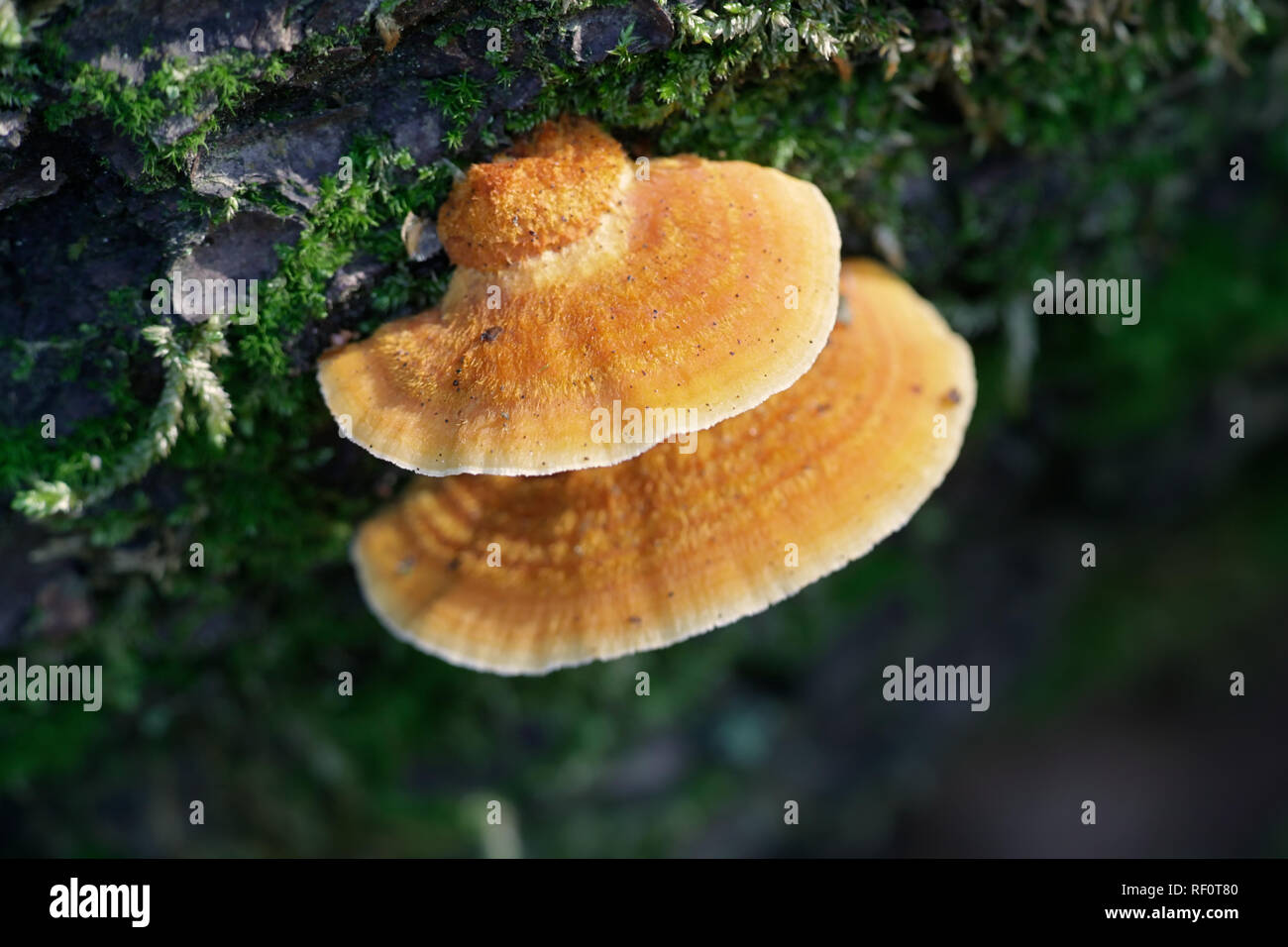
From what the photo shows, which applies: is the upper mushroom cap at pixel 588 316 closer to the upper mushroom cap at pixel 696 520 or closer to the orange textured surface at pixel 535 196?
the orange textured surface at pixel 535 196

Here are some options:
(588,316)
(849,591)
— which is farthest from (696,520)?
(849,591)

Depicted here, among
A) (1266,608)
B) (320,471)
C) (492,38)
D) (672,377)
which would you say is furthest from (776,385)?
(1266,608)

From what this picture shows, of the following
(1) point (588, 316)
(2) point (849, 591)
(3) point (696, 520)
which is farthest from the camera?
(2) point (849, 591)

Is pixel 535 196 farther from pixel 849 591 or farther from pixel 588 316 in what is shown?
pixel 849 591

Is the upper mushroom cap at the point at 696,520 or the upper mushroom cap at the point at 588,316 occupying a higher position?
the upper mushroom cap at the point at 588,316

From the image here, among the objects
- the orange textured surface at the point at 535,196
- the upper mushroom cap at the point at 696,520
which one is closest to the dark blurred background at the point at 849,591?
the orange textured surface at the point at 535,196

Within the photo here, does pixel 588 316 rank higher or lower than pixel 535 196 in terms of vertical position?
lower
